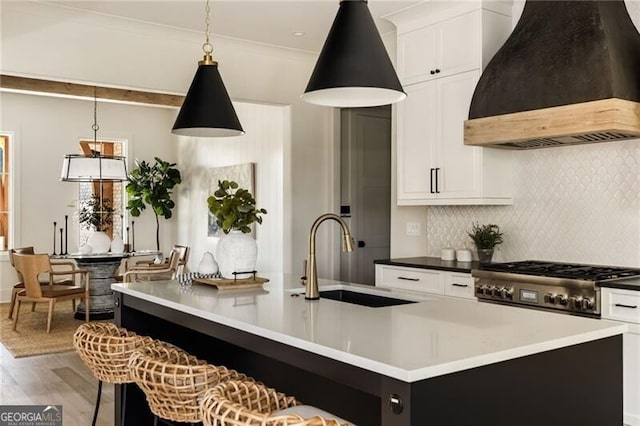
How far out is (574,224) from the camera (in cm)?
411

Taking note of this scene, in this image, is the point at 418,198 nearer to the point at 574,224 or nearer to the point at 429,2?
the point at 574,224

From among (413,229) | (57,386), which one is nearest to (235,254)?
(57,386)

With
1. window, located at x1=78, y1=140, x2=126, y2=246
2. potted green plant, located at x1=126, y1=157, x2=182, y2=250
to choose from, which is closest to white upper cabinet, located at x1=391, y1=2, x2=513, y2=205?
potted green plant, located at x1=126, y1=157, x2=182, y2=250

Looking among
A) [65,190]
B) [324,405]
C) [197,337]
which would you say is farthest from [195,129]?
[65,190]

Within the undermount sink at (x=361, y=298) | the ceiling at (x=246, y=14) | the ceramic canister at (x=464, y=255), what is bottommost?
the undermount sink at (x=361, y=298)

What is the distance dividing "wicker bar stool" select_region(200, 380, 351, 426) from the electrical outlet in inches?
133

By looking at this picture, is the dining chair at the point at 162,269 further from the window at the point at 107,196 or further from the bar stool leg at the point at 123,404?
the bar stool leg at the point at 123,404

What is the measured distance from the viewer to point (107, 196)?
32.0 feet

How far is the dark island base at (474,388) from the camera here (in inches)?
60.4

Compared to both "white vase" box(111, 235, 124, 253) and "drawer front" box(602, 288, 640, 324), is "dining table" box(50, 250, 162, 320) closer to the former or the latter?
"white vase" box(111, 235, 124, 253)

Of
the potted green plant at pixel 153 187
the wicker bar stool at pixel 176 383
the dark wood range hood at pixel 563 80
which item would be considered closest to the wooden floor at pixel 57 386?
the wicker bar stool at pixel 176 383

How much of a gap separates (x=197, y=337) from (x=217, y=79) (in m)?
1.39

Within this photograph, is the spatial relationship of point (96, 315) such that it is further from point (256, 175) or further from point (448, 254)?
point (448, 254)

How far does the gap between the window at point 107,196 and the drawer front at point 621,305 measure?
7.85 meters
